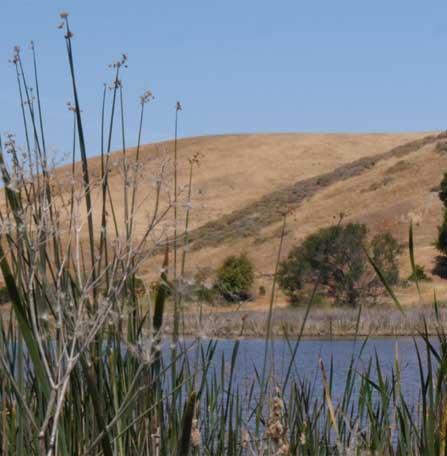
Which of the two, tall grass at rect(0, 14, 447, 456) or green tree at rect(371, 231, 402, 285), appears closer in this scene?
tall grass at rect(0, 14, 447, 456)

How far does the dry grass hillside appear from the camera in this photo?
45406 mm

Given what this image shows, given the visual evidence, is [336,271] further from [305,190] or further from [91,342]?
[305,190]

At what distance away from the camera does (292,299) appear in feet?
118

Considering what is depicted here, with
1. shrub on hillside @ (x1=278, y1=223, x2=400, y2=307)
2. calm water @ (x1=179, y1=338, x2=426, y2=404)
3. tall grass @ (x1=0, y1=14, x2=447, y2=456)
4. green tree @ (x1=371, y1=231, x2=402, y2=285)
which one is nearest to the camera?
tall grass @ (x1=0, y1=14, x2=447, y2=456)

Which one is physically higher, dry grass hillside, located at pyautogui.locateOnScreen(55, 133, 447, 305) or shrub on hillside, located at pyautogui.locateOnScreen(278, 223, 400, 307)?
dry grass hillside, located at pyautogui.locateOnScreen(55, 133, 447, 305)

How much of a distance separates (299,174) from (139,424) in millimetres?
77530

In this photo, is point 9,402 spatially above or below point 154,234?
below

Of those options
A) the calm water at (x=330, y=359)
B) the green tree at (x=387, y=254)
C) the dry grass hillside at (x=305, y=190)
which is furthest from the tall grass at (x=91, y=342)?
the green tree at (x=387, y=254)

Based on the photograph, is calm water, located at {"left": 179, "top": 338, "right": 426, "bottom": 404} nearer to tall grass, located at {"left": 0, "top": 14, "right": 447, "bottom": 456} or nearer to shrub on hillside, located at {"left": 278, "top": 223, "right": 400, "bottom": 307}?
tall grass, located at {"left": 0, "top": 14, "right": 447, "bottom": 456}

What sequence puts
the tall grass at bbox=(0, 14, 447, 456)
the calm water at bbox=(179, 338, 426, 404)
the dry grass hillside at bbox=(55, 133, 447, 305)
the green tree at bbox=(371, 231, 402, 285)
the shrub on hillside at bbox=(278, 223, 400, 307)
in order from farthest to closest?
the dry grass hillside at bbox=(55, 133, 447, 305) < the green tree at bbox=(371, 231, 402, 285) < the shrub on hillside at bbox=(278, 223, 400, 307) < the calm water at bbox=(179, 338, 426, 404) < the tall grass at bbox=(0, 14, 447, 456)

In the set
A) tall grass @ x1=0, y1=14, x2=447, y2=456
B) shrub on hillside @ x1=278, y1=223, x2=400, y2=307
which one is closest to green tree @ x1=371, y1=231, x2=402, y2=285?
shrub on hillside @ x1=278, y1=223, x2=400, y2=307

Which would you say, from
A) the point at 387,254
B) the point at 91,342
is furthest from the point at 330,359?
the point at 387,254

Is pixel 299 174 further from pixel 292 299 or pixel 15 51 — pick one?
pixel 15 51

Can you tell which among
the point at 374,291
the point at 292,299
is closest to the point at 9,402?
the point at 374,291
